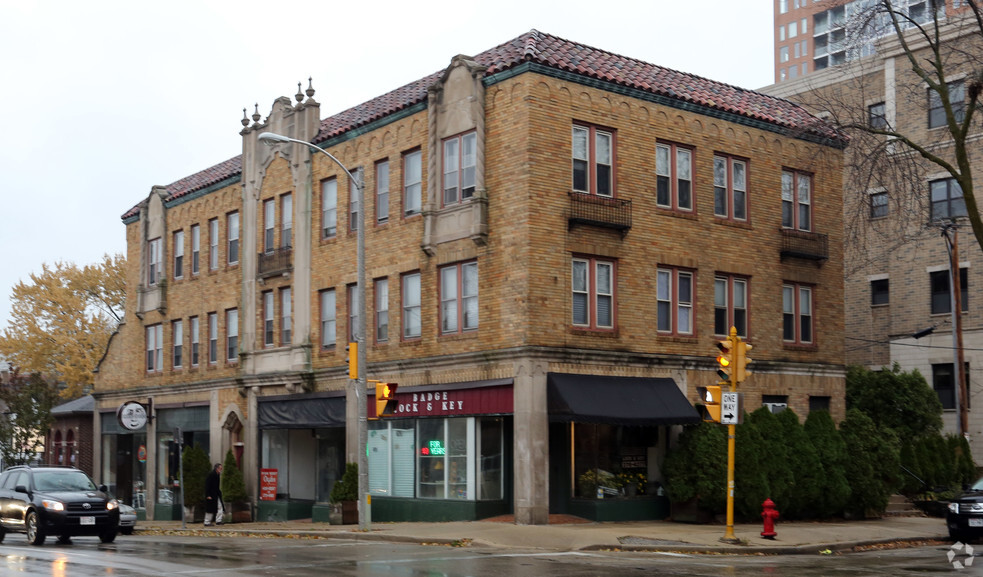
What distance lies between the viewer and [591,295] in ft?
91.3

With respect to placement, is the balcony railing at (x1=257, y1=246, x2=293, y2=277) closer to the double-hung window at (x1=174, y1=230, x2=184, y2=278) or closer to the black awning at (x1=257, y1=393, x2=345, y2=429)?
the black awning at (x1=257, y1=393, x2=345, y2=429)

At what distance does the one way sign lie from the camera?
21.8 meters

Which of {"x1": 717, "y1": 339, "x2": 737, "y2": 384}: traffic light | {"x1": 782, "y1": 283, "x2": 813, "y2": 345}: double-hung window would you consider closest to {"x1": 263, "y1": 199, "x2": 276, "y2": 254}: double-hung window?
{"x1": 782, "y1": 283, "x2": 813, "y2": 345}: double-hung window

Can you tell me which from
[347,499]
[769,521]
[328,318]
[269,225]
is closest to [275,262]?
[269,225]

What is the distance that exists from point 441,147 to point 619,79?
187 inches

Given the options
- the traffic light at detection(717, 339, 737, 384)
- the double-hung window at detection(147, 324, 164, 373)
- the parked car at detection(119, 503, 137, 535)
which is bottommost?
the parked car at detection(119, 503, 137, 535)

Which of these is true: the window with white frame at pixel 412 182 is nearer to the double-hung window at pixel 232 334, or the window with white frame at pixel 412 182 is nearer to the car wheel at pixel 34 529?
the double-hung window at pixel 232 334

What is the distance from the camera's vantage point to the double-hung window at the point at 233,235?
3953 cm

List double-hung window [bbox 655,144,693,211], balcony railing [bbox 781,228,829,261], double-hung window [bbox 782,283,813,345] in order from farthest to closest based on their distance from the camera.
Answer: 1. double-hung window [bbox 782,283,813,345]
2. balcony railing [bbox 781,228,829,261]
3. double-hung window [bbox 655,144,693,211]

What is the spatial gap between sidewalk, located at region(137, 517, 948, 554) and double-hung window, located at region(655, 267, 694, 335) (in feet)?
16.4

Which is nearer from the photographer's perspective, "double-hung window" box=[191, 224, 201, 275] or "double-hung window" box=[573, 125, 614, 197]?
"double-hung window" box=[573, 125, 614, 197]

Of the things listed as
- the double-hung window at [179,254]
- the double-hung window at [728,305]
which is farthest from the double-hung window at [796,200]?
the double-hung window at [179,254]

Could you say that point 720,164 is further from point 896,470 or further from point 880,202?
point 880,202

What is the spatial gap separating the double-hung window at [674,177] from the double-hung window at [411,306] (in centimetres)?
661
